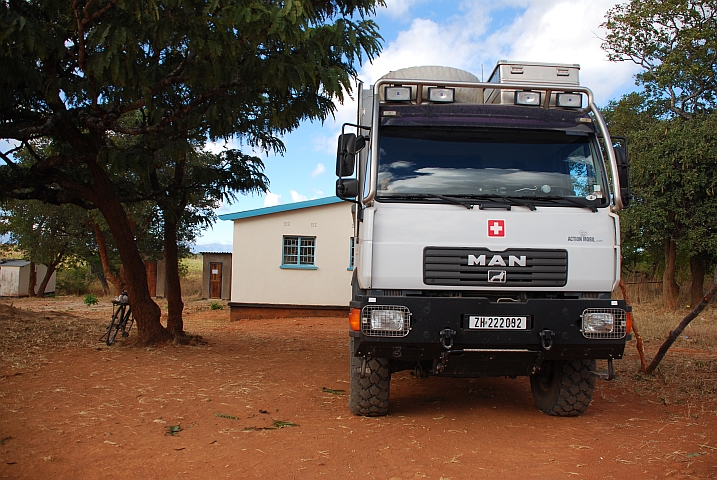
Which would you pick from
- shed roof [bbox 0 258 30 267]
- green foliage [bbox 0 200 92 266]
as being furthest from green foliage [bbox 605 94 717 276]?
shed roof [bbox 0 258 30 267]

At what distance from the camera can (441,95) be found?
6074 mm

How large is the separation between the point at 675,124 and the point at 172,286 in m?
15.7

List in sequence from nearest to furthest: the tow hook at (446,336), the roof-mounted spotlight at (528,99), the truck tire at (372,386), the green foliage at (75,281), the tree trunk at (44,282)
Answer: the tow hook at (446,336), the roof-mounted spotlight at (528,99), the truck tire at (372,386), the tree trunk at (44,282), the green foliage at (75,281)

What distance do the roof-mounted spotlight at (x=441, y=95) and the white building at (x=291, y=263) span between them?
45.5 ft

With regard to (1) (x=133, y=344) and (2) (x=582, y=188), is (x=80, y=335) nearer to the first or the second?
(1) (x=133, y=344)

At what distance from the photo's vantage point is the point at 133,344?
11.2 metres

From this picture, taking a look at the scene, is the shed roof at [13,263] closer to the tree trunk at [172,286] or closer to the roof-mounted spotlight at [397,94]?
the tree trunk at [172,286]

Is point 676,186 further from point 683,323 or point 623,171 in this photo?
point 623,171

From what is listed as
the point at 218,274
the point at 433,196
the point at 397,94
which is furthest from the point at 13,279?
the point at 433,196

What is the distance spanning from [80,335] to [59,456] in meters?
8.08

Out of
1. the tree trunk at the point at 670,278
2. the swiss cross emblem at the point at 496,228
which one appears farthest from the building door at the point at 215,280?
the swiss cross emblem at the point at 496,228

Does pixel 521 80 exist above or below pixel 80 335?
above

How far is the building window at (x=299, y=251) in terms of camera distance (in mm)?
20141

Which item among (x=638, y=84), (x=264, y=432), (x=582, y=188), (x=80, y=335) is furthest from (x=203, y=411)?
(x=638, y=84)
